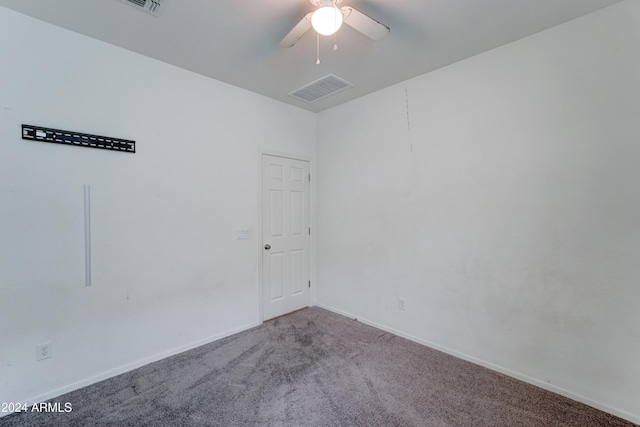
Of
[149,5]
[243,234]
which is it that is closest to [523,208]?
[243,234]

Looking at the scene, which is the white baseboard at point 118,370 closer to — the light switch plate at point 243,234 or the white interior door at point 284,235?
the white interior door at point 284,235

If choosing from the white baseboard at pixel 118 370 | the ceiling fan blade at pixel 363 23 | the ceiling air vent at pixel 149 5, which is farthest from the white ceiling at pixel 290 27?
the white baseboard at pixel 118 370

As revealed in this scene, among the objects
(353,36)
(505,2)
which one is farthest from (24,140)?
(505,2)

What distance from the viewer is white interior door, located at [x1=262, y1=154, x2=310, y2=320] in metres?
3.43

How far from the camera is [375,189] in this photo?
10.7 ft

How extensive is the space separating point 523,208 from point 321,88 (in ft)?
7.62

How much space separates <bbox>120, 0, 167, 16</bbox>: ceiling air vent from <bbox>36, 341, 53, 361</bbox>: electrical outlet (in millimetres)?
2486

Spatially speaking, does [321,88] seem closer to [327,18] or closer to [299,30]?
[299,30]

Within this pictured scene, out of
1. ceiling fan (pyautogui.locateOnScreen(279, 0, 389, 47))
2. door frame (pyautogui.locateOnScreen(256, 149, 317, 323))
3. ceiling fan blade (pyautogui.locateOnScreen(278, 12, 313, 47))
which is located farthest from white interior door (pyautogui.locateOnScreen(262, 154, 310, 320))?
ceiling fan (pyautogui.locateOnScreen(279, 0, 389, 47))

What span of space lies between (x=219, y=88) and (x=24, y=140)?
1.66m

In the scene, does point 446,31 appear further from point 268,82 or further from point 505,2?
point 268,82

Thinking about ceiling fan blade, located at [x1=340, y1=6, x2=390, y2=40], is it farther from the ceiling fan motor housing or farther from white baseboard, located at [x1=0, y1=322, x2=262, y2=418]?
white baseboard, located at [x1=0, y1=322, x2=262, y2=418]

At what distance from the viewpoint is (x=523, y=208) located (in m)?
2.24

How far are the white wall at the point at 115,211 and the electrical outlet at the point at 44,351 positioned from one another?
0.04 meters
